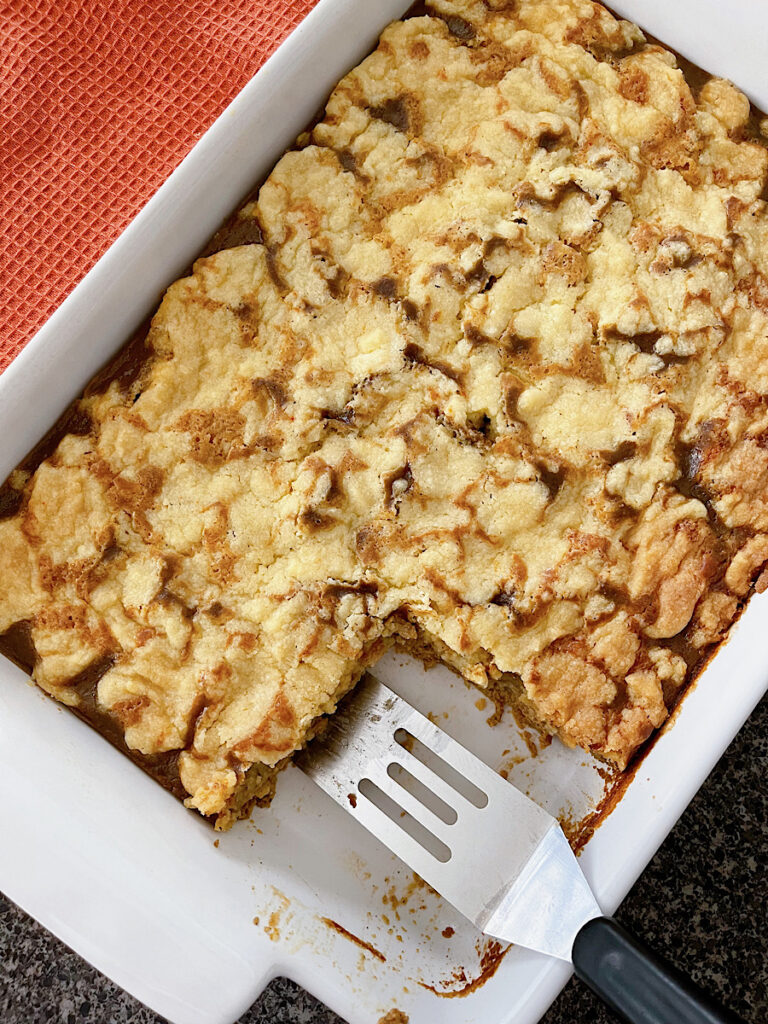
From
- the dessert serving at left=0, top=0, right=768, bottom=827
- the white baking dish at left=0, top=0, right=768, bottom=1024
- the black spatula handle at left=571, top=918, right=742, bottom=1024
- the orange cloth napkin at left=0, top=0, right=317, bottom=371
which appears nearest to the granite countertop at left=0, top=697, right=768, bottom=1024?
the white baking dish at left=0, top=0, right=768, bottom=1024

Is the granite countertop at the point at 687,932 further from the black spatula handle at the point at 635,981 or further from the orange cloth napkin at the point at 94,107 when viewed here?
the orange cloth napkin at the point at 94,107

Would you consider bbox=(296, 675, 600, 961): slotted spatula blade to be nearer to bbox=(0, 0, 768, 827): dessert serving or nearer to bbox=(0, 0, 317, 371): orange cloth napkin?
bbox=(0, 0, 768, 827): dessert serving

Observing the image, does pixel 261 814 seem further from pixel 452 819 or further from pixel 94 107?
pixel 94 107

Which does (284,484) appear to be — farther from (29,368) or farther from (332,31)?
(332,31)

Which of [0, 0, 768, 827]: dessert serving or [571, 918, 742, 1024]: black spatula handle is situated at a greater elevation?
[0, 0, 768, 827]: dessert serving

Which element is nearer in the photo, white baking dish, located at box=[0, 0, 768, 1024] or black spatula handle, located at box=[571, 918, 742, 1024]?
black spatula handle, located at box=[571, 918, 742, 1024]
